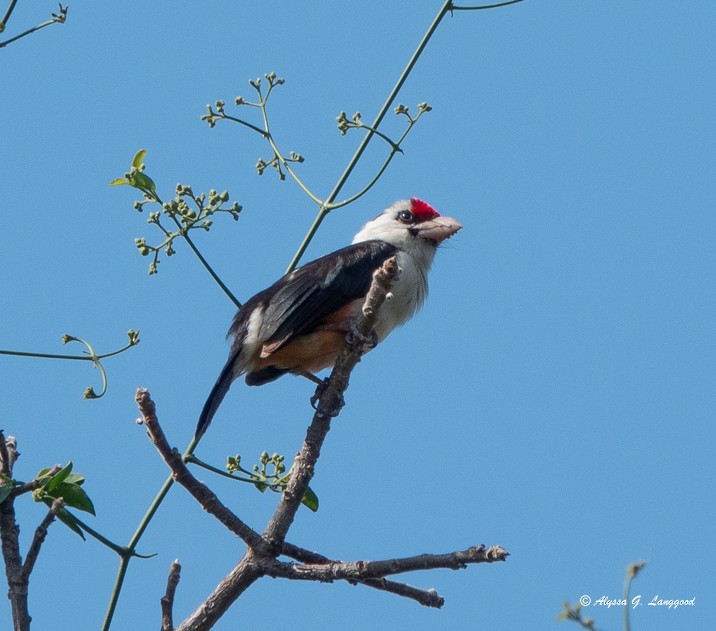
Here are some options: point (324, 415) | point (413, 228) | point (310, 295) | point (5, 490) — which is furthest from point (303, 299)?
point (5, 490)

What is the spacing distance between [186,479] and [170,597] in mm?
410

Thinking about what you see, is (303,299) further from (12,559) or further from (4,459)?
(12,559)

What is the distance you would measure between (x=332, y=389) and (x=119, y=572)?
1.28 metres

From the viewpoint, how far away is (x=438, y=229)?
705 cm

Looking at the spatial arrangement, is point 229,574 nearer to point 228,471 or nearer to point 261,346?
point 228,471

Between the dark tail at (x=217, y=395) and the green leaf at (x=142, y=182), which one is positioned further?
the dark tail at (x=217, y=395)

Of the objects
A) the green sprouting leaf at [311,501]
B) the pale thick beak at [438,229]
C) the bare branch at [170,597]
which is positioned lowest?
the bare branch at [170,597]

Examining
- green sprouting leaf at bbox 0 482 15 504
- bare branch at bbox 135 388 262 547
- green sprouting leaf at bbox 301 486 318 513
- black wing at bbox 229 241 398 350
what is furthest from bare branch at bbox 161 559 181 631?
black wing at bbox 229 241 398 350

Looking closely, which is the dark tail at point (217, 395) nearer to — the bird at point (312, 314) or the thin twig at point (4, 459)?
the bird at point (312, 314)

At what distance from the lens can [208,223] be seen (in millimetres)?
4414

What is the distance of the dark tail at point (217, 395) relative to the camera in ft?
16.0

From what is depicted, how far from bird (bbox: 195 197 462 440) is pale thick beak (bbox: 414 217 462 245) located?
0.91 ft

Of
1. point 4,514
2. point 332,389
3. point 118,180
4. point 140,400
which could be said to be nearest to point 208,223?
point 118,180

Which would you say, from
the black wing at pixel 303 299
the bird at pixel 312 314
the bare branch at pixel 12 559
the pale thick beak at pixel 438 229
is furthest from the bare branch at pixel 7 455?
the pale thick beak at pixel 438 229
